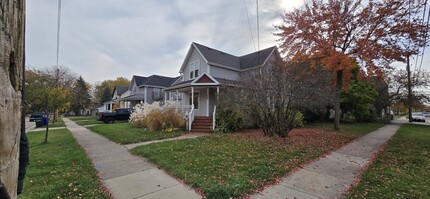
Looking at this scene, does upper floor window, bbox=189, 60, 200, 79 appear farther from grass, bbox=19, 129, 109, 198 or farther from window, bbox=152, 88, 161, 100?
grass, bbox=19, 129, 109, 198

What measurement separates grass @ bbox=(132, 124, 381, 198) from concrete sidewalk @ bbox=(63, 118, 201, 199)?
0.27 meters

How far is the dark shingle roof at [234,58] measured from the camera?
1699 centimetres

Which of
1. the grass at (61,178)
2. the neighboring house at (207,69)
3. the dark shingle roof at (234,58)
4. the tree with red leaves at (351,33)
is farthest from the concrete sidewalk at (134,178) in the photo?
the dark shingle roof at (234,58)

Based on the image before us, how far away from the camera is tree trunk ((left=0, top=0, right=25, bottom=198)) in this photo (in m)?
0.83

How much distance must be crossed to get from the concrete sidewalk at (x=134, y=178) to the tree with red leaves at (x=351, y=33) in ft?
30.6

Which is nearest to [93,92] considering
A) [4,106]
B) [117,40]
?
[117,40]

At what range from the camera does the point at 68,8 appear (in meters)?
7.47

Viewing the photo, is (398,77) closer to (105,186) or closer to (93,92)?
(105,186)

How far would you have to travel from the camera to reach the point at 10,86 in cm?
91

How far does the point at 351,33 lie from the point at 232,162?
1076 centimetres

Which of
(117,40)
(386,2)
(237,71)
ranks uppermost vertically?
(386,2)

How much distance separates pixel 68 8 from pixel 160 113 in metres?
6.79

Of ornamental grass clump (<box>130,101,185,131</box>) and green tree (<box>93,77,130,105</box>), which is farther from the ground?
green tree (<box>93,77,130,105</box>)

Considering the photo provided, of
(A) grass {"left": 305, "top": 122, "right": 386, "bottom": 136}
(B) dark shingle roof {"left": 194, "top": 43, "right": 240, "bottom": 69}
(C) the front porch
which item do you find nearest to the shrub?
(C) the front porch
